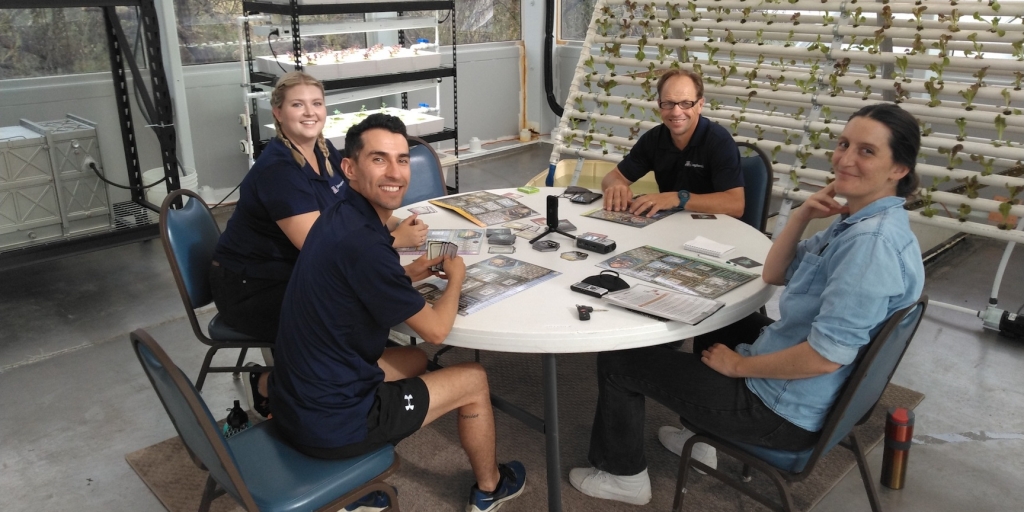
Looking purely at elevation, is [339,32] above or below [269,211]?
above

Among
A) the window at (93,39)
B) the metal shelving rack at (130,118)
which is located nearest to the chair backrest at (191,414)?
the metal shelving rack at (130,118)

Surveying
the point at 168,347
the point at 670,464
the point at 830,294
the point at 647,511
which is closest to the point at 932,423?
the point at 670,464

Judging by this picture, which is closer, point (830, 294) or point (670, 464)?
point (830, 294)

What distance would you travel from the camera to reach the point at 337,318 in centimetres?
196

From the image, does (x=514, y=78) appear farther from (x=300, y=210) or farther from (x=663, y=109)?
(x=300, y=210)

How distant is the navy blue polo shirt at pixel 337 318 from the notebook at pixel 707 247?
1.10m

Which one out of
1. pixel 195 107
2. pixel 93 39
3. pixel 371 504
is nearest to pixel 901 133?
pixel 371 504

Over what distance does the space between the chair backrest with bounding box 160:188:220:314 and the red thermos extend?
8.09 feet

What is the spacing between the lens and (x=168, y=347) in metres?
3.79

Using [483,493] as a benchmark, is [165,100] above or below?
above

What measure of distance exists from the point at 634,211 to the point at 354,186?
1.37 meters

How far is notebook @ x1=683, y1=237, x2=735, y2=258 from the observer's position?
2646mm

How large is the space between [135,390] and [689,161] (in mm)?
2620

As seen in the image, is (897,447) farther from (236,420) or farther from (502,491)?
(236,420)
